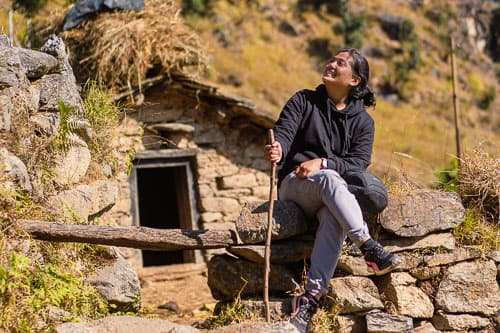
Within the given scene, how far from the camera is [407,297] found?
13.4ft

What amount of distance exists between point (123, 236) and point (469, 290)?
7.53ft

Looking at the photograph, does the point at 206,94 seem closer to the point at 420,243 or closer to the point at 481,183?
the point at 481,183

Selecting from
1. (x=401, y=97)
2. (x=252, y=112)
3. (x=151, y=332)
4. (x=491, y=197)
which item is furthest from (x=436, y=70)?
(x=151, y=332)

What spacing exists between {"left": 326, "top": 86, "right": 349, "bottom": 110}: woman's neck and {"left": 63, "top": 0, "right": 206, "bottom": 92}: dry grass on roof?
343 cm

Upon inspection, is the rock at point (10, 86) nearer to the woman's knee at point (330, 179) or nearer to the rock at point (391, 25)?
the woman's knee at point (330, 179)

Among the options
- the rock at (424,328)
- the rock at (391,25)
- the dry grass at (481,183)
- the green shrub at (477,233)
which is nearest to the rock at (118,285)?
the rock at (424,328)

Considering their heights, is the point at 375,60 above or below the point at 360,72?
above

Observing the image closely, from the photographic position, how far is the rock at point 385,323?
12.8 feet

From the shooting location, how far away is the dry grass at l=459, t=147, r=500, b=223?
464 centimetres

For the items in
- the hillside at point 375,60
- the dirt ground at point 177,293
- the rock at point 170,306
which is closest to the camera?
the dirt ground at point 177,293

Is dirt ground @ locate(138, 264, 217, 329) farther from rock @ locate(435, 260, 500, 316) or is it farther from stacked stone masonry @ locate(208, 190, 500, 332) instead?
rock @ locate(435, 260, 500, 316)

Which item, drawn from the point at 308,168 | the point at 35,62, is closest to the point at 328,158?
the point at 308,168

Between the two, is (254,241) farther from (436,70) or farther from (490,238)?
(436,70)

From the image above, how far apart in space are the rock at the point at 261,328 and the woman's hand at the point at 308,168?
899 mm
